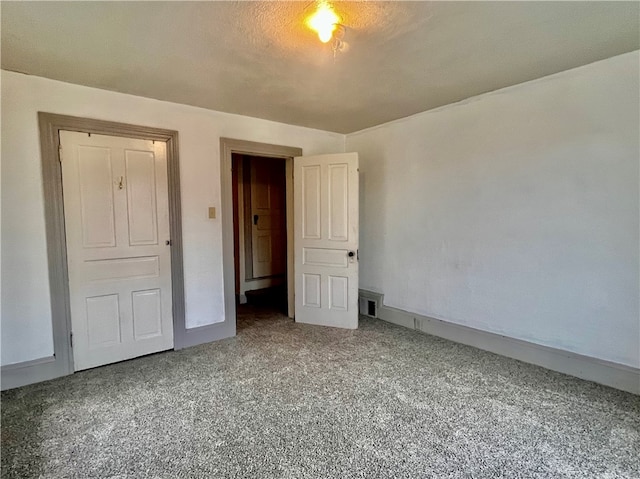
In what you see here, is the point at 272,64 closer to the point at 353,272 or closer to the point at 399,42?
the point at 399,42

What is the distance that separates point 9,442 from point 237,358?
155 centimetres

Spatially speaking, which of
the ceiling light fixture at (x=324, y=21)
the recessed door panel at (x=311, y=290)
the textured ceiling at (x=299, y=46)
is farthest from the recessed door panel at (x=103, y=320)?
the ceiling light fixture at (x=324, y=21)

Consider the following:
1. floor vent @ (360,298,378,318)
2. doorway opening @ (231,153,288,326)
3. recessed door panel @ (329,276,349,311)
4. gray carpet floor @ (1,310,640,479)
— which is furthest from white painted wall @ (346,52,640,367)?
doorway opening @ (231,153,288,326)

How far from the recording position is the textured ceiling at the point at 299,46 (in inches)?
70.2

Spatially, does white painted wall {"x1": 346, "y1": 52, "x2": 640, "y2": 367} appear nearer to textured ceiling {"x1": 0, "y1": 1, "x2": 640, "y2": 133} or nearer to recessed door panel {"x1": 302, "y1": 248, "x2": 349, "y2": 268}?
textured ceiling {"x1": 0, "y1": 1, "x2": 640, "y2": 133}

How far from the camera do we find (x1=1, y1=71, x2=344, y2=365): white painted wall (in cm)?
250

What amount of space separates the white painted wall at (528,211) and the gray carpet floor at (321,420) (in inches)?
19.2

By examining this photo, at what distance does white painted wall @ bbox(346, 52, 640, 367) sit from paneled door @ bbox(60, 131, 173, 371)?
2.57m

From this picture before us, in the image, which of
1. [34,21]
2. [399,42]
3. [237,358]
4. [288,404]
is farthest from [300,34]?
[237,358]

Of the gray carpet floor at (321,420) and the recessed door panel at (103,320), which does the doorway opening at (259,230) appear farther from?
the gray carpet floor at (321,420)

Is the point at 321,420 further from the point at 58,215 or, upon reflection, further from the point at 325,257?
the point at 58,215

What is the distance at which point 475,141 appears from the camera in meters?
3.19

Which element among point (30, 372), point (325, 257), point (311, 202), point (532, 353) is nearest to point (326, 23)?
point (311, 202)

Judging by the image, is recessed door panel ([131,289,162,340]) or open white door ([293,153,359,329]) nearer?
recessed door panel ([131,289,162,340])
